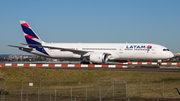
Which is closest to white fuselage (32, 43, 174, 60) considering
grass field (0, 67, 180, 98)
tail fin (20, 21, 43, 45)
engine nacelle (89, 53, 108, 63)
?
engine nacelle (89, 53, 108, 63)

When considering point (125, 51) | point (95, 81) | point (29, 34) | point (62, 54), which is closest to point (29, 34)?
point (29, 34)

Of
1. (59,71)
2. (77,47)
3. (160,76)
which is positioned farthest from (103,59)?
(160,76)

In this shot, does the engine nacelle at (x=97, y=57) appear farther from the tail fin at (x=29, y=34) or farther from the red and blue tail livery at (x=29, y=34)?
the tail fin at (x=29, y=34)

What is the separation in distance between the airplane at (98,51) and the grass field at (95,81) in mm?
12568

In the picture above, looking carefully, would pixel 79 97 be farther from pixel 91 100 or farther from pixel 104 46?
pixel 104 46

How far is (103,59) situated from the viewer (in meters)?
42.9

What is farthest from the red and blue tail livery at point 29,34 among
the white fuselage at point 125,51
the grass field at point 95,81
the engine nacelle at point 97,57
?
the grass field at point 95,81

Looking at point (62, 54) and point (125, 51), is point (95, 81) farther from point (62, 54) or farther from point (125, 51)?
point (62, 54)

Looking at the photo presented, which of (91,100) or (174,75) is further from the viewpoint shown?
(174,75)

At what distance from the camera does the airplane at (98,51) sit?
44344 mm

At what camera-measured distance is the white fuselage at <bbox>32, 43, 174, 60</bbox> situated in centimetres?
4450

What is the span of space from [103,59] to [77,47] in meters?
8.78

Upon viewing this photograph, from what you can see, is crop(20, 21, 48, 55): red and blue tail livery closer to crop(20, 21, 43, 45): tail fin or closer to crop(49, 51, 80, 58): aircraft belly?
crop(20, 21, 43, 45): tail fin

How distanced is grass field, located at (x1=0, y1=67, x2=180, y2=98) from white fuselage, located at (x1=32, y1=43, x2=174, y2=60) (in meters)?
15.3
